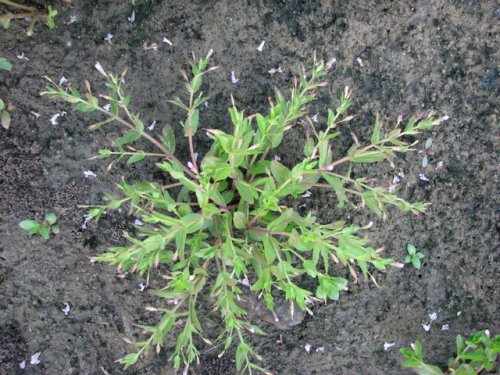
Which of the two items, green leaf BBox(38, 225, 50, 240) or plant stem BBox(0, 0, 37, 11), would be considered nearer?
plant stem BBox(0, 0, 37, 11)

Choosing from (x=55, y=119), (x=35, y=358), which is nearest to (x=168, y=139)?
(x=55, y=119)

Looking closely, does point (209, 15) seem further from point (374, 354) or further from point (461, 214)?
point (374, 354)

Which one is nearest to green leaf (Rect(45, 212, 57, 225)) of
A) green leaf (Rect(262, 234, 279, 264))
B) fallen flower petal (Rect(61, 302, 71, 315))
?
fallen flower petal (Rect(61, 302, 71, 315))

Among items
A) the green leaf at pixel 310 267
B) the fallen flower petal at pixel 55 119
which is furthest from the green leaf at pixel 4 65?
the green leaf at pixel 310 267

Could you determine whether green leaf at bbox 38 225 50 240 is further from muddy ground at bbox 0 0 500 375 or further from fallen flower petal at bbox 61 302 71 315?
fallen flower petal at bbox 61 302 71 315

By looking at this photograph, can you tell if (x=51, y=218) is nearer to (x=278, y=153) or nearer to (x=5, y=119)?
(x=5, y=119)

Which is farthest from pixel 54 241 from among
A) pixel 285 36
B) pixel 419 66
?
pixel 419 66
